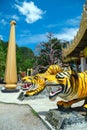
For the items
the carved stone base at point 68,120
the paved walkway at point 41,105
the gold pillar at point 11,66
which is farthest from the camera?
the gold pillar at point 11,66

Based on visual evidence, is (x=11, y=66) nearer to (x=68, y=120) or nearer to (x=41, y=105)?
(x=41, y=105)

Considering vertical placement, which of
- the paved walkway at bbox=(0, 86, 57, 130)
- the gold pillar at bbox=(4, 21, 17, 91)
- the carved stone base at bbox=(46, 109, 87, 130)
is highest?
the gold pillar at bbox=(4, 21, 17, 91)

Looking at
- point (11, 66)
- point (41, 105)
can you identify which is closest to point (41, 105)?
point (41, 105)

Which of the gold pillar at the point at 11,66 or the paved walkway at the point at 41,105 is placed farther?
the gold pillar at the point at 11,66

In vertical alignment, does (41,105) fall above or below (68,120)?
below

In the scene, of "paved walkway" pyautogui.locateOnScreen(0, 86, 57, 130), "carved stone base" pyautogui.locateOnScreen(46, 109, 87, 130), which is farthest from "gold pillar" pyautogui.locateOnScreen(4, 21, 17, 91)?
"carved stone base" pyautogui.locateOnScreen(46, 109, 87, 130)

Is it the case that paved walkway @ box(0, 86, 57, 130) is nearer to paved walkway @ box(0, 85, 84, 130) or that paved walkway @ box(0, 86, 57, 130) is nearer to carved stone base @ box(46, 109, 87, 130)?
paved walkway @ box(0, 85, 84, 130)

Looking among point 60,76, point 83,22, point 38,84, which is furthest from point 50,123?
Answer: point 83,22

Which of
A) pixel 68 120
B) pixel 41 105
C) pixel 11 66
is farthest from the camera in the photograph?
pixel 11 66

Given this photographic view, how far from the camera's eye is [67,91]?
220 inches

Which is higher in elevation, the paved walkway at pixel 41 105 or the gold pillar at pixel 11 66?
the gold pillar at pixel 11 66

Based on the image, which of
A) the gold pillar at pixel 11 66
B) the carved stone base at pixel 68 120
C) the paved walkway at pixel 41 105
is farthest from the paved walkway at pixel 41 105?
the gold pillar at pixel 11 66

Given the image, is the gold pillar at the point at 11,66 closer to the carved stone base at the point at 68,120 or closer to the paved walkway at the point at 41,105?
the paved walkway at the point at 41,105

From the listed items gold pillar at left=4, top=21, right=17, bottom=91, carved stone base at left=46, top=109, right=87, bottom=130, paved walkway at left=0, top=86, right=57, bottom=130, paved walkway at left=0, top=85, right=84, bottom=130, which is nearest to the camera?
carved stone base at left=46, top=109, right=87, bottom=130
